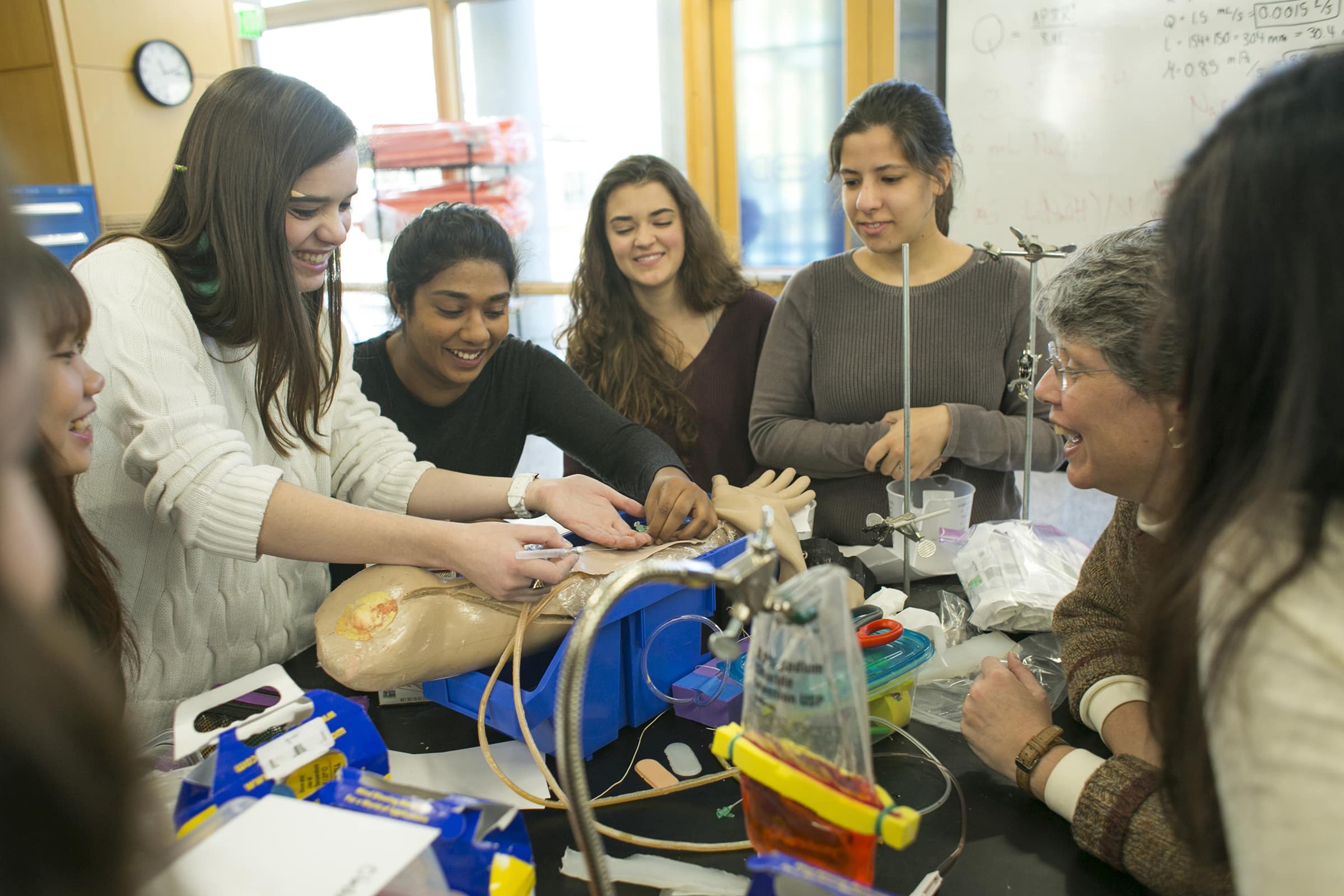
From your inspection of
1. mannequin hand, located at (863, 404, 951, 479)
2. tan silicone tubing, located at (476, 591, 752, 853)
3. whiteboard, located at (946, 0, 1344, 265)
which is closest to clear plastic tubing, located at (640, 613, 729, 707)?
tan silicone tubing, located at (476, 591, 752, 853)

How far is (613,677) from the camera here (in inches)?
41.3

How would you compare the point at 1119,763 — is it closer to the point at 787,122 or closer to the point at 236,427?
the point at 236,427

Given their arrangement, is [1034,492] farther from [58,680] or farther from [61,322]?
[58,680]

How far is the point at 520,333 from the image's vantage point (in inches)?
187

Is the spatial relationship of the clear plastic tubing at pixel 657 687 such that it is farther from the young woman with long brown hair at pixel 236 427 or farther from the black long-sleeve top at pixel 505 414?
the black long-sleeve top at pixel 505 414

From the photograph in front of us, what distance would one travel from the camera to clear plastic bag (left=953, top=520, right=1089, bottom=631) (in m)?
1.25

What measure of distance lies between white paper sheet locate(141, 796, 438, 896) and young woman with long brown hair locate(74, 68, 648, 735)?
46 centimetres

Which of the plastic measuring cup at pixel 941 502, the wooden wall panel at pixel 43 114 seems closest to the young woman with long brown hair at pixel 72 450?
the plastic measuring cup at pixel 941 502

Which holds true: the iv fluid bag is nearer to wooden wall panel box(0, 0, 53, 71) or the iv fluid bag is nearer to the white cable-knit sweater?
the white cable-knit sweater

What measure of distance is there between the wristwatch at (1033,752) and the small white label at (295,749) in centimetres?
67

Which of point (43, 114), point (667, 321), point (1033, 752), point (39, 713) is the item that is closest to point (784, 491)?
point (1033, 752)

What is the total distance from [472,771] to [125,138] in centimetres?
382

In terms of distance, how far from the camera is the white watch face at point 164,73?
12.2 ft

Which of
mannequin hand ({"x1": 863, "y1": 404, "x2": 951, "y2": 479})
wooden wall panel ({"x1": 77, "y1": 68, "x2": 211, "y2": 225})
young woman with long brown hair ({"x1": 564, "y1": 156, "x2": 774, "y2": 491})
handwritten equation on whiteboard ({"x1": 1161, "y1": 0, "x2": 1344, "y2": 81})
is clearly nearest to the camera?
mannequin hand ({"x1": 863, "y1": 404, "x2": 951, "y2": 479})
